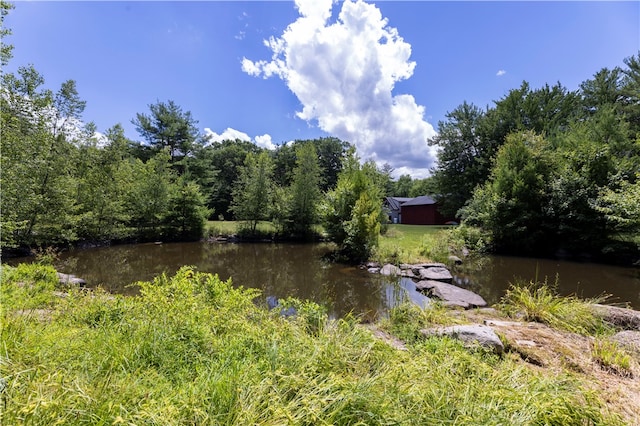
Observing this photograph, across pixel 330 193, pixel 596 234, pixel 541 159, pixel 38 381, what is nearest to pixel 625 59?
pixel 541 159

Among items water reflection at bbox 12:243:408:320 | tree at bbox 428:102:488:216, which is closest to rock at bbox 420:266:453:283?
water reflection at bbox 12:243:408:320

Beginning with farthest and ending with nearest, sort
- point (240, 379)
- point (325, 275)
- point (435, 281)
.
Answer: point (325, 275) → point (435, 281) → point (240, 379)

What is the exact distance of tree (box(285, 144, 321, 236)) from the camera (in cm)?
1636

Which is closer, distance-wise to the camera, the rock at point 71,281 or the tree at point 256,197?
the rock at point 71,281

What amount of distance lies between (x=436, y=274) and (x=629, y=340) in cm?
485

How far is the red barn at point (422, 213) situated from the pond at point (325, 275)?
18880 mm

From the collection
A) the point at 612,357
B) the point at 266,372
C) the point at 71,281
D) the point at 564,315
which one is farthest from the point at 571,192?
the point at 71,281

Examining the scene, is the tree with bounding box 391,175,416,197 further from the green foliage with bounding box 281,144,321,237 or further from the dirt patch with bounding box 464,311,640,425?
the dirt patch with bounding box 464,311,640,425

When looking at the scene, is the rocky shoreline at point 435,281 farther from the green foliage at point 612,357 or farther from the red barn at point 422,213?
the red barn at point 422,213

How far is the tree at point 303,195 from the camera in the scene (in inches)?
644

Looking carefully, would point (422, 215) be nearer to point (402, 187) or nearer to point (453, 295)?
point (453, 295)

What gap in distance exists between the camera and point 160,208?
15.2m

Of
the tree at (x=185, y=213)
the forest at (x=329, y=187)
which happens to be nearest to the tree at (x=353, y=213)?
the forest at (x=329, y=187)

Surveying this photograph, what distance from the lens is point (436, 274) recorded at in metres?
8.00
